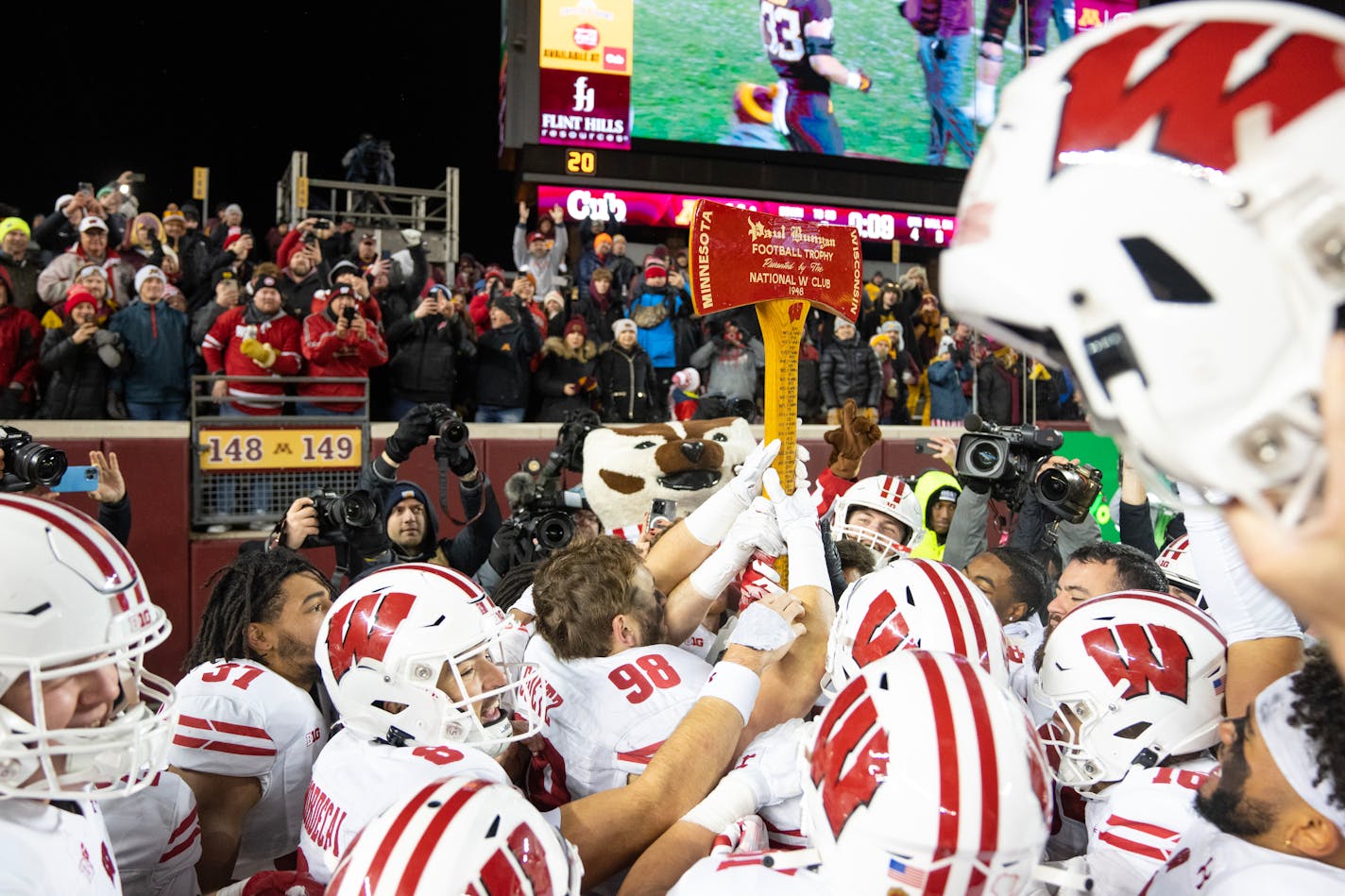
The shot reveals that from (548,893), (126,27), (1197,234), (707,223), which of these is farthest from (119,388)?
(126,27)

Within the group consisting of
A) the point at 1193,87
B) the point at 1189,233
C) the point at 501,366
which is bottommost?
the point at 501,366

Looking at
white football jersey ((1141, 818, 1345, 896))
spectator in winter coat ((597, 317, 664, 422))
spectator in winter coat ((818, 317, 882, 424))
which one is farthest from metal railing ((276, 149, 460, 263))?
white football jersey ((1141, 818, 1345, 896))

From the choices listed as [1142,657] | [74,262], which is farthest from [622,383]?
[1142,657]

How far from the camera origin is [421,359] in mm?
7848

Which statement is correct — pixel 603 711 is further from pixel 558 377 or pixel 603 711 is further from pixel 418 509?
pixel 558 377

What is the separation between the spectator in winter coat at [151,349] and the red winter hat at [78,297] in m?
0.26

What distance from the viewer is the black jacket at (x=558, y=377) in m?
8.59

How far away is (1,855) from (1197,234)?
1760 millimetres

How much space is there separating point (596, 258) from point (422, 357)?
13.9ft

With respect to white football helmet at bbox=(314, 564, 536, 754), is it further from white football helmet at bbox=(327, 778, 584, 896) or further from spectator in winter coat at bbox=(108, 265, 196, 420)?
spectator in winter coat at bbox=(108, 265, 196, 420)

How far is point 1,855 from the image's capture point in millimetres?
1463

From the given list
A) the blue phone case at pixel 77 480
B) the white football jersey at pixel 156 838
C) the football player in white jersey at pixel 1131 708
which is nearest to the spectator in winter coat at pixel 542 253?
the blue phone case at pixel 77 480

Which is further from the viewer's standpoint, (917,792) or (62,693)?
(62,693)

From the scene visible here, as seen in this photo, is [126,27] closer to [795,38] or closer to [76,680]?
[795,38]
